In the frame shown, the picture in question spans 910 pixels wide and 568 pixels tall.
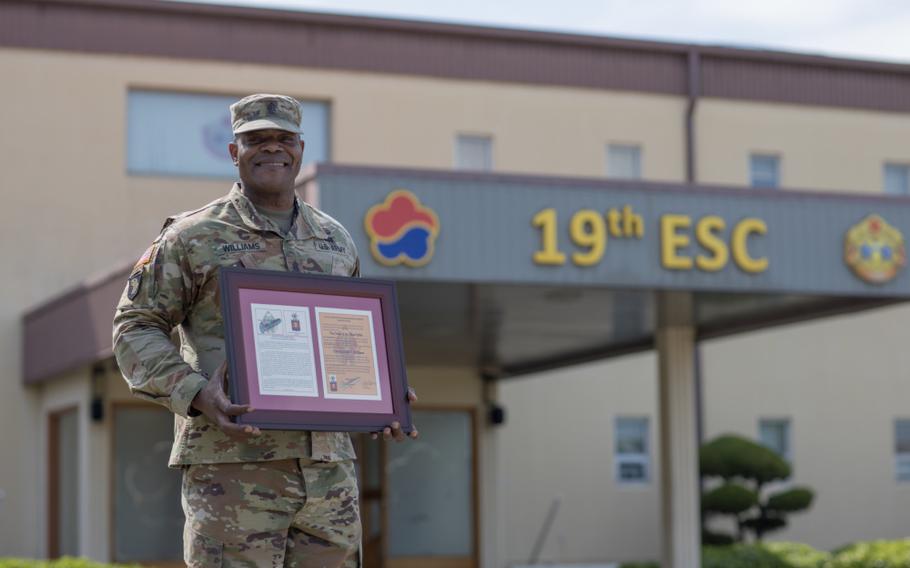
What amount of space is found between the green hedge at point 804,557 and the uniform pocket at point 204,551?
42.7 feet

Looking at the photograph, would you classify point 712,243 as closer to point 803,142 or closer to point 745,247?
point 745,247

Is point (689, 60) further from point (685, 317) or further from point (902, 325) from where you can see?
point (685, 317)

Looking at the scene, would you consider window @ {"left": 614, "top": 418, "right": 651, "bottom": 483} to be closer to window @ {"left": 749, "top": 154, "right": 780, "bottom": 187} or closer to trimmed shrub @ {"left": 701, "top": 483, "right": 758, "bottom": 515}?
trimmed shrub @ {"left": 701, "top": 483, "right": 758, "bottom": 515}

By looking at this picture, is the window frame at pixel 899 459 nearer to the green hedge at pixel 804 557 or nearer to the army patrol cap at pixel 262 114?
the green hedge at pixel 804 557

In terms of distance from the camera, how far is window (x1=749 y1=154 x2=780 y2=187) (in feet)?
72.3

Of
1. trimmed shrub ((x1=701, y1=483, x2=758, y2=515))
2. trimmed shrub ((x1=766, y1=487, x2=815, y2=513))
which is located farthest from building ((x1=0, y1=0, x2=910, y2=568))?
trimmed shrub ((x1=766, y1=487, x2=815, y2=513))

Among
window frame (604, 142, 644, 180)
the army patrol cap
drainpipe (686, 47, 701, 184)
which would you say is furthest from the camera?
drainpipe (686, 47, 701, 184)

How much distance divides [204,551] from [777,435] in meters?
19.6

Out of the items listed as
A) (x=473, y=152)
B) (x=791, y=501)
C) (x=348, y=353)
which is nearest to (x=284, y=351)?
(x=348, y=353)

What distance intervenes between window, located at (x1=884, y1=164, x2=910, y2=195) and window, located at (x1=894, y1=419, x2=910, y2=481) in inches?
143

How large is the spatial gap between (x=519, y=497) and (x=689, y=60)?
267 inches

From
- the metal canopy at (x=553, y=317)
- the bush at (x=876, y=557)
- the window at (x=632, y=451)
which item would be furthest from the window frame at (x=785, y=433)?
the bush at (x=876, y=557)

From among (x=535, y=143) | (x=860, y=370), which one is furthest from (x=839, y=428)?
(x=535, y=143)

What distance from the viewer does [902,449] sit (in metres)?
23.2
